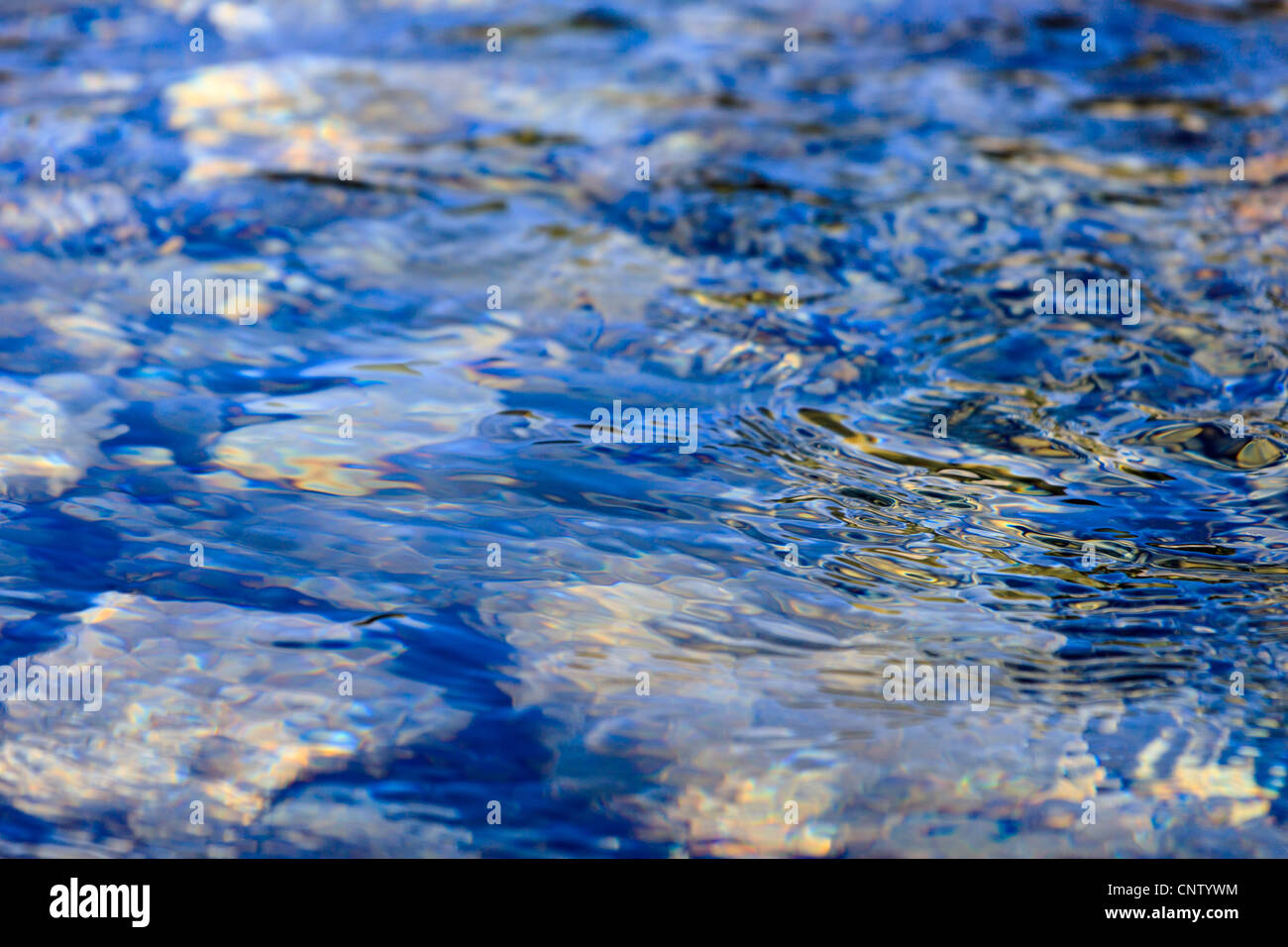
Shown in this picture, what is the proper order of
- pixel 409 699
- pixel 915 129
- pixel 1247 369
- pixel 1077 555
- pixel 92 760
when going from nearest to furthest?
pixel 92 760 < pixel 409 699 < pixel 1077 555 < pixel 1247 369 < pixel 915 129

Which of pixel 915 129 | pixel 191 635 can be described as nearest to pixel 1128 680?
pixel 191 635

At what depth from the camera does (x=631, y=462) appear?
9.62 feet

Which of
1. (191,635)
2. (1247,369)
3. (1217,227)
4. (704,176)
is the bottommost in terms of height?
(191,635)

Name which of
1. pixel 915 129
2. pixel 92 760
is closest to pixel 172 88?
pixel 915 129

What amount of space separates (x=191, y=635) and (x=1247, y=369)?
118 inches

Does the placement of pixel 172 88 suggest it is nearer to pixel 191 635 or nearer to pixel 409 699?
pixel 191 635

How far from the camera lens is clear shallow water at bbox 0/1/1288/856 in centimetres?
208

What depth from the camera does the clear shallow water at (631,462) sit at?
82.0 inches

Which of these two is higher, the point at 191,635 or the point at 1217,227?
the point at 1217,227

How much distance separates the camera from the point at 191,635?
7.63ft

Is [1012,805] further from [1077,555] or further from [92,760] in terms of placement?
[92,760]
